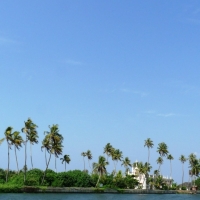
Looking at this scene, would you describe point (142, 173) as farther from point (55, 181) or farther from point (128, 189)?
point (55, 181)

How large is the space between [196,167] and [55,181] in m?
67.4

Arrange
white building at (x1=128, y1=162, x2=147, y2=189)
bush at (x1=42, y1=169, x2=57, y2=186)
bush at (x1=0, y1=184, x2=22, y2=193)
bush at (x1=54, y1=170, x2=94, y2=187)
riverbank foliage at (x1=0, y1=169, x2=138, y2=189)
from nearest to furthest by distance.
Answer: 1. bush at (x1=0, y1=184, x2=22, y2=193)
2. riverbank foliage at (x1=0, y1=169, x2=138, y2=189)
3. bush at (x1=42, y1=169, x2=57, y2=186)
4. bush at (x1=54, y1=170, x2=94, y2=187)
5. white building at (x1=128, y1=162, x2=147, y2=189)

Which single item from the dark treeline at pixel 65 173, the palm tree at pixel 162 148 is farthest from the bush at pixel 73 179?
the palm tree at pixel 162 148

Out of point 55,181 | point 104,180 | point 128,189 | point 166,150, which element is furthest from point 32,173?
point 166,150

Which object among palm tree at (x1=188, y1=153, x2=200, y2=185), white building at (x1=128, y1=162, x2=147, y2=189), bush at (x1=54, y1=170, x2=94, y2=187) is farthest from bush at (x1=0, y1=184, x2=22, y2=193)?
palm tree at (x1=188, y1=153, x2=200, y2=185)

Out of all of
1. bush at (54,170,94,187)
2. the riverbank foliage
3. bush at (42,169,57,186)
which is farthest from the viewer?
bush at (54,170,94,187)

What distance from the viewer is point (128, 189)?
104m

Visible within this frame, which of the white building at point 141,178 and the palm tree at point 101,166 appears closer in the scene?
the palm tree at point 101,166

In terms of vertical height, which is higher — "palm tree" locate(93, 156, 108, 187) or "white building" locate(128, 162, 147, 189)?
"palm tree" locate(93, 156, 108, 187)

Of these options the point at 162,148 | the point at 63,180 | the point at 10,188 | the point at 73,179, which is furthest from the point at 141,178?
the point at 10,188

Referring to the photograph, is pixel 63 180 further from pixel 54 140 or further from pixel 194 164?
pixel 194 164

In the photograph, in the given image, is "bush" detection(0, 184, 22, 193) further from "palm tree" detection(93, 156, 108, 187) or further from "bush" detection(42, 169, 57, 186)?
"palm tree" detection(93, 156, 108, 187)

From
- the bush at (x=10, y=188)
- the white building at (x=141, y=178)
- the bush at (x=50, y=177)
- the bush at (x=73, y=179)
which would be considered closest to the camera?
the bush at (x=10, y=188)

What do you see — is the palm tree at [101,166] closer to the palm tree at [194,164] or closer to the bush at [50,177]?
the bush at [50,177]
